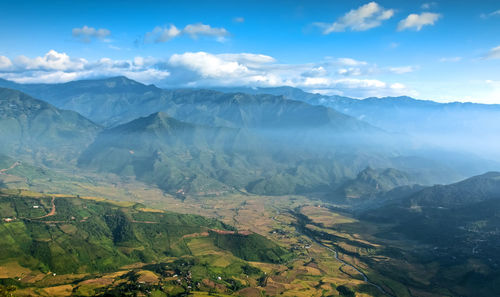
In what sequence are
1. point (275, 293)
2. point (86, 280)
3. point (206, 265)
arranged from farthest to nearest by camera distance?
point (206, 265)
point (275, 293)
point (86, 280)

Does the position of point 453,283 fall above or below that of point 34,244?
below

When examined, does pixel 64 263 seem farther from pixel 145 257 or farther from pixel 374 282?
pixel 374 282

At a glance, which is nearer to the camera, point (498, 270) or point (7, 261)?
point (7, 261)

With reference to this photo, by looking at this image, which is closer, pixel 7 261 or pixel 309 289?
pixel 7 261

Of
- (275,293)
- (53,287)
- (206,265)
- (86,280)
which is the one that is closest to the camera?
(53,287)

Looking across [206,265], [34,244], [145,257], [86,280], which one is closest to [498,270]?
[206,265]

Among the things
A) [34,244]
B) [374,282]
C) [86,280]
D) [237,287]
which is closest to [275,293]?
[237,287]

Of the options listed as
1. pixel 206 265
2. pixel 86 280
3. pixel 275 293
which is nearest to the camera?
pixel 86 280

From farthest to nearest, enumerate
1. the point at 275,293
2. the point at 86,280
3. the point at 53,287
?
1. the point at 275,293
2. the point at 86,280
3. the point at 53,287

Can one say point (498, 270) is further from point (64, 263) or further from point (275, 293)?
point (64, 263)
